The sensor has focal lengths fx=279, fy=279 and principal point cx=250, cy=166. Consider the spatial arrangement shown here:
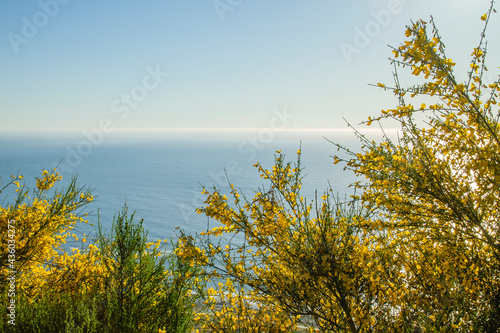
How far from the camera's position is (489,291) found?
364 cm

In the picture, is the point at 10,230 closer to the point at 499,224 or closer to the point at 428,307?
the point at 428,307

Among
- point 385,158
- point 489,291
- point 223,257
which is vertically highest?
point 385,158

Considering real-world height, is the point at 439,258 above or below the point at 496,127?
below

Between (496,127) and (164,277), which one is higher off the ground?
(496,127)

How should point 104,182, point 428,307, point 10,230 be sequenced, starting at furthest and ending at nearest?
point 104,182 < point 10,230 < point 428,307

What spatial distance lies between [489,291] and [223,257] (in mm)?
3600

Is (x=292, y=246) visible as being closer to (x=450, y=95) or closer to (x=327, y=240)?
(x=327, y=240)

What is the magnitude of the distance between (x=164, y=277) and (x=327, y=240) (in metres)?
3.63

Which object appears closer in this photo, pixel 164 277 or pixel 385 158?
pixel 385 158

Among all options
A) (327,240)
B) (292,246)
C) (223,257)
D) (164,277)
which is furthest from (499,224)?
(164,277)

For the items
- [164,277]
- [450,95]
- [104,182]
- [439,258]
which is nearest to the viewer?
[450,95]

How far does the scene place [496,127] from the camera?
3.00m

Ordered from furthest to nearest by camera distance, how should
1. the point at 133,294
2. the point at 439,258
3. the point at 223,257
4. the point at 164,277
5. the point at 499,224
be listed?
the point at 164,277
the point at 133,294
the point at 223,257
the point at 439,258
the point at 499,224

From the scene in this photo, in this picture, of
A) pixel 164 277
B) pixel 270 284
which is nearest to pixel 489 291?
pixel 270 284
